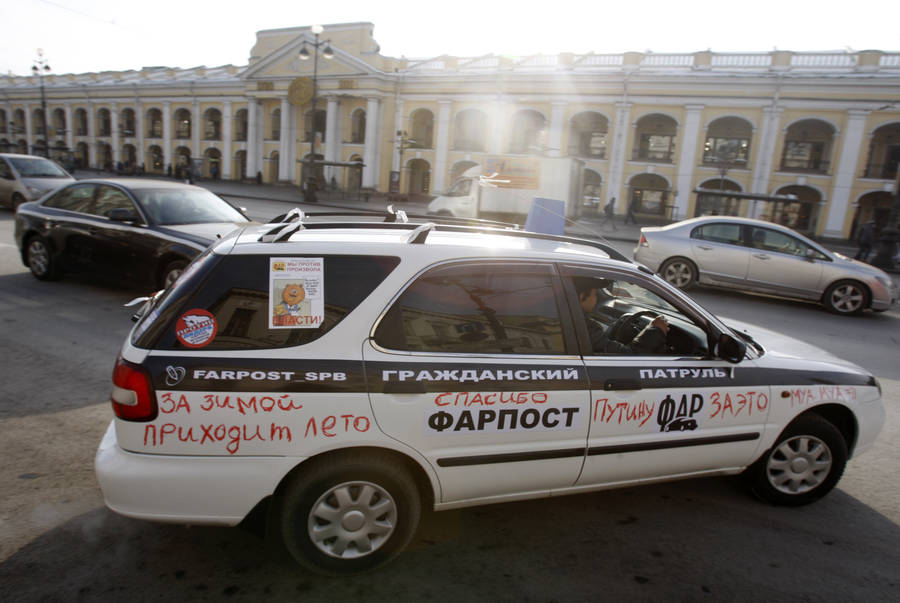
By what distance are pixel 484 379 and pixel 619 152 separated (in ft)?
121

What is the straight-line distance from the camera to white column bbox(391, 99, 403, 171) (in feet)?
145

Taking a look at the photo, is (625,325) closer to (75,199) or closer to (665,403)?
(665,403)

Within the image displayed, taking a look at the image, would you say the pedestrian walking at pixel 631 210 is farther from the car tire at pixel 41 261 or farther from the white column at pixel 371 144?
the car tire at pixel 41 261

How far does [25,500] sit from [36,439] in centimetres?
84

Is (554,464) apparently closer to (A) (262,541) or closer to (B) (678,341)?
(B) (678,341)

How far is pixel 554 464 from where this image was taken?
2.84m

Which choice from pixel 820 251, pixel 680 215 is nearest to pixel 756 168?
pixel 680 215

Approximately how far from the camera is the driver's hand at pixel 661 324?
3262mm

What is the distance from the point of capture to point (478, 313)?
2.79m

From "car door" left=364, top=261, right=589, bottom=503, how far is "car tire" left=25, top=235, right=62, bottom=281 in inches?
309

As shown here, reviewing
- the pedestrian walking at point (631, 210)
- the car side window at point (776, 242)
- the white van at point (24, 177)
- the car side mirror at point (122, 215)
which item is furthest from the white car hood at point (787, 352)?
the pedestrian walking at point (631, 210)

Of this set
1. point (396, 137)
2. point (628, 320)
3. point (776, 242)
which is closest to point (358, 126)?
point (396, 137)

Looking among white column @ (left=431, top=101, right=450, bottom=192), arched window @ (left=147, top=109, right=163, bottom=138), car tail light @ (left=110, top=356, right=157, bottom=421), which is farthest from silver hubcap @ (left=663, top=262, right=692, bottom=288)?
arched window @ (left=147, top=109, right=163, bottom=138)

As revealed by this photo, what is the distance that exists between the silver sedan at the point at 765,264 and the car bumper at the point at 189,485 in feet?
32.3
